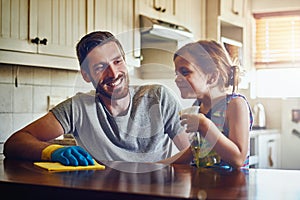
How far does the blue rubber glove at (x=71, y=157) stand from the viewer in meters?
1.40

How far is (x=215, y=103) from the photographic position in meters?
1.61

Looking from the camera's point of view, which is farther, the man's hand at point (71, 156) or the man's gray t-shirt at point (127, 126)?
the man's gray t-shirt at point (127, 126)

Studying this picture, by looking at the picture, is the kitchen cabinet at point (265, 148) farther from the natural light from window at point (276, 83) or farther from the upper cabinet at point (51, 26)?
the upper cabinet at point (51, 26)

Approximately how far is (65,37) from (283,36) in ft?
8.32

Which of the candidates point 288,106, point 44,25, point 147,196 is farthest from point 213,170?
point 288,106

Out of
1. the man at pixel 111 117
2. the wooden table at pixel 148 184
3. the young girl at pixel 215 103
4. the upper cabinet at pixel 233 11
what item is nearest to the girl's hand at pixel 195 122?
the young girl at pixel 215 103

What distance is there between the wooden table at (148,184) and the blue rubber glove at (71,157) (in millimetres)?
67

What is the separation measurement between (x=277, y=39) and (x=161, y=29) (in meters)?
1.83

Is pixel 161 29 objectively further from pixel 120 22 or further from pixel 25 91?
pixel 25 91

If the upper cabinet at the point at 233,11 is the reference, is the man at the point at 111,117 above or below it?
below

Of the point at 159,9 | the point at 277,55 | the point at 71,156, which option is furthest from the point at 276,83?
the point at 71,156

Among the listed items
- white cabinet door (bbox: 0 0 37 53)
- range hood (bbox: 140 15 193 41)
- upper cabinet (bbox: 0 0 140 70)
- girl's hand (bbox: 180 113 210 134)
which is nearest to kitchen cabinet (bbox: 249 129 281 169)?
range hood (bbox: 140 15 193 41)

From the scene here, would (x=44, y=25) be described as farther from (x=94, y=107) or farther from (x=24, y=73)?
(x=94, y=107)

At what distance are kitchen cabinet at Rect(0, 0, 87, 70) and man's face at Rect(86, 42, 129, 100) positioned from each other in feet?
1.64
